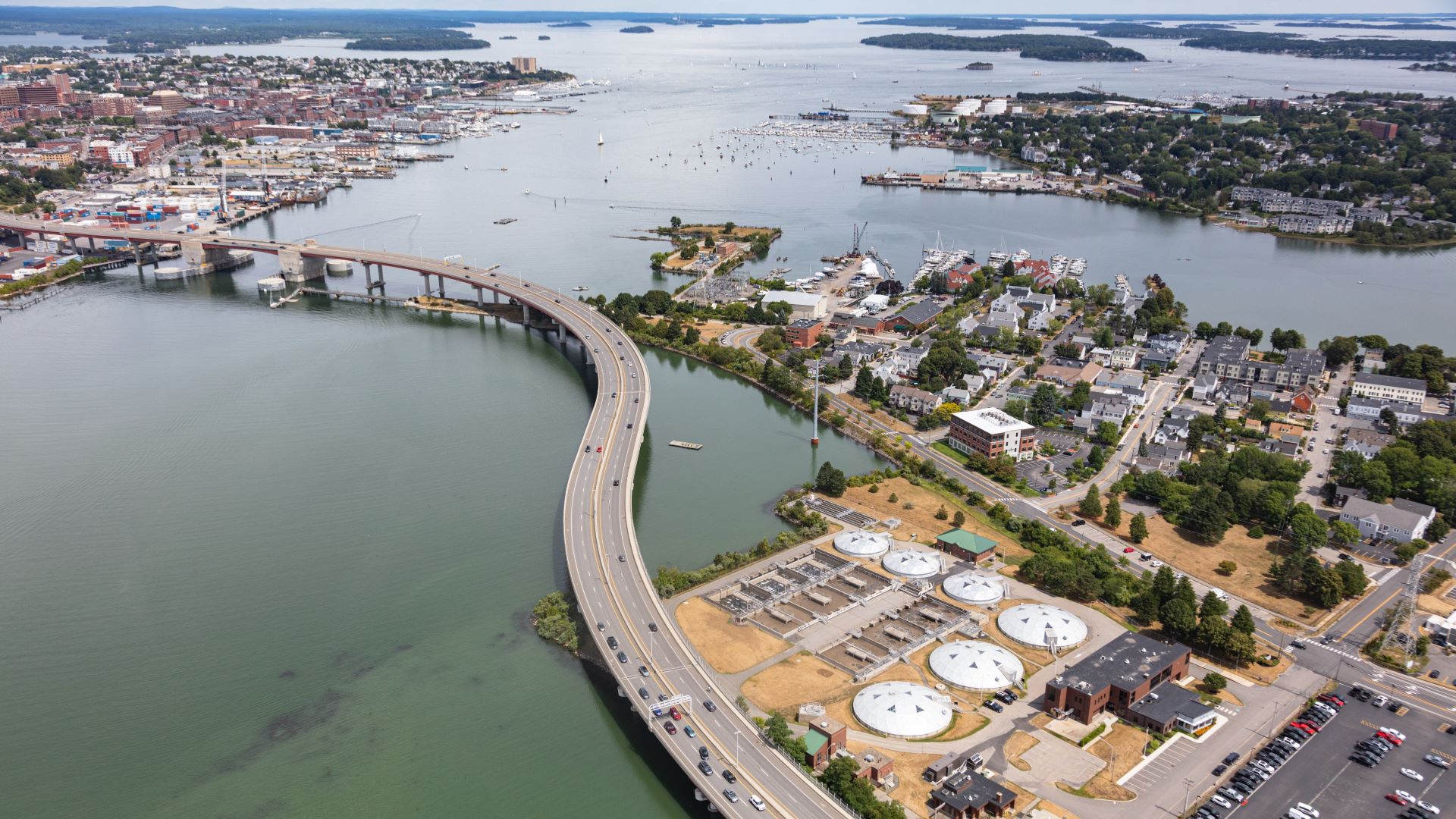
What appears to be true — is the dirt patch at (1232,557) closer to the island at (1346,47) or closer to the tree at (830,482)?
the tree at (830,482)

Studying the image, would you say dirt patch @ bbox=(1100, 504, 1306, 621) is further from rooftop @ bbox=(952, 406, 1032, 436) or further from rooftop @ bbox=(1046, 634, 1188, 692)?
rooftop @ bbox=(952, 406, 1032, 436)

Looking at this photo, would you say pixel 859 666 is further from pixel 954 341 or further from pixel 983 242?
pixel 983 242

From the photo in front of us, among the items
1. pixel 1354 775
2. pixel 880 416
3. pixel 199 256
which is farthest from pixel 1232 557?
pixel 199 256

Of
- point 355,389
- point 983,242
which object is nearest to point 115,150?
point 355,389

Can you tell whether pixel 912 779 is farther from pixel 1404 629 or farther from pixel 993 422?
pixel 993 422

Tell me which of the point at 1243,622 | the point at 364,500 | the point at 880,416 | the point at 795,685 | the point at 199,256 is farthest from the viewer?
the point at 199,256

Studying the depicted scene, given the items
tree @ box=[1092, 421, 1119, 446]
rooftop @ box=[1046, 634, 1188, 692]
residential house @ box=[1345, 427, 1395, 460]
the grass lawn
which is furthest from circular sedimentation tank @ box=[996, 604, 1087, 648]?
residential house @ box=[1345, 427, 1395, 460]
